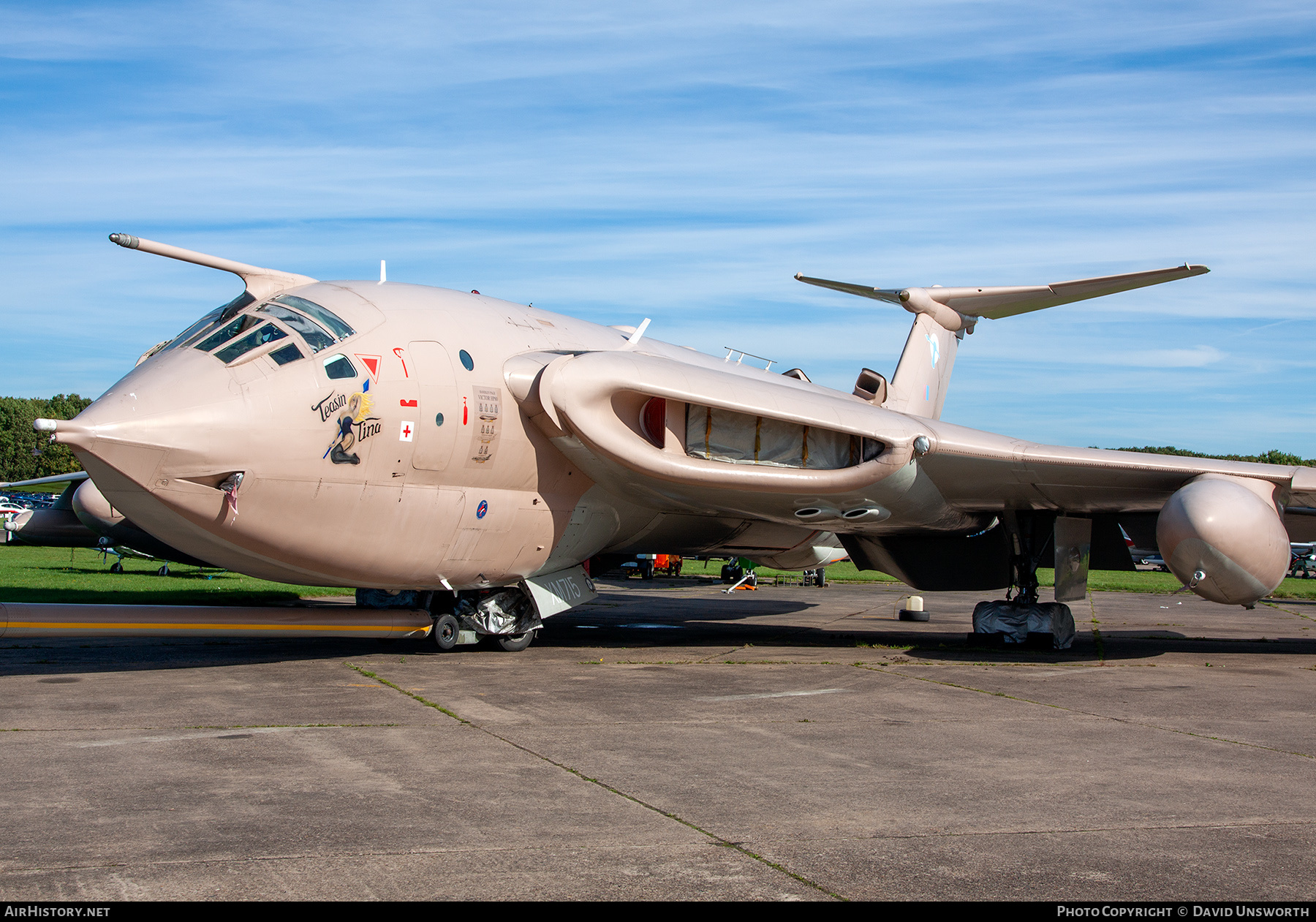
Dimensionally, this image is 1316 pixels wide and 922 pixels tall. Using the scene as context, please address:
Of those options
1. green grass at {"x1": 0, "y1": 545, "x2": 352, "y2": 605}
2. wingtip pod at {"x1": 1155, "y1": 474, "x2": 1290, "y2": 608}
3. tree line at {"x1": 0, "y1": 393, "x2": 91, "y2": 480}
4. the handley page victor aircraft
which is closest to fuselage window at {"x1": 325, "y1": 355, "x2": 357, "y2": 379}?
the handley page victor aircraft

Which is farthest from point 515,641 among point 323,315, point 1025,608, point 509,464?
point 1025,608

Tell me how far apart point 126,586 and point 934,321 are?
692 inches

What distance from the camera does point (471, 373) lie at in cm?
1176

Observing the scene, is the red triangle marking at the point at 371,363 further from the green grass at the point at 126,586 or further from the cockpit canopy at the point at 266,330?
the green grass at the point at 126,586

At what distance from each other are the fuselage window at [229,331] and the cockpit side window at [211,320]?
0.16 metres

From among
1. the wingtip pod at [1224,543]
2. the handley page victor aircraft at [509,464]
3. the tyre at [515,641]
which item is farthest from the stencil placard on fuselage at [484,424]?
the wingtip pod at [1224,543]

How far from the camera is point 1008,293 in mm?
18469

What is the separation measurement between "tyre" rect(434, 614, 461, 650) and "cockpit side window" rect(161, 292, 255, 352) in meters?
4.47

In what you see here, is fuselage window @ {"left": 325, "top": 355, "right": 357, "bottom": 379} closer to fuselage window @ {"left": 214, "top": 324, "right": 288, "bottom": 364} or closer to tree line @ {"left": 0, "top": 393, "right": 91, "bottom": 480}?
fuselage window @ {"left": 214, "top": 324, "right": 288, "bottom": 364}

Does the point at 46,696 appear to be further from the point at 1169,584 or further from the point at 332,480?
the point at 1169,584

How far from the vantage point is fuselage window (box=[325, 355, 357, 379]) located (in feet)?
34.9

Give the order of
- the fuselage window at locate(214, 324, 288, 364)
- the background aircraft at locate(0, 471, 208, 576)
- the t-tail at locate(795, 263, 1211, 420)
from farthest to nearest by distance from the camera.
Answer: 1. the t-tail at locate(795, 263, 1211, 420)
2. the background aircraft at locate(0, 471, 208, 576)
3. the fuselage window at locate(214, 324, 288, 364)

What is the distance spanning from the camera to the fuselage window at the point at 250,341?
10227 mm

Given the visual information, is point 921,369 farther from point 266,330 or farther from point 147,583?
point 147,583
